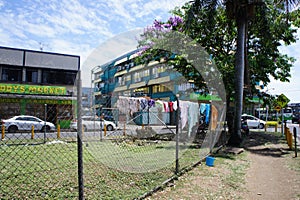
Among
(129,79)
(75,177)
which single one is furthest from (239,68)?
(75,177)

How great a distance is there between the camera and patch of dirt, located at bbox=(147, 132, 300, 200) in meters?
4.68

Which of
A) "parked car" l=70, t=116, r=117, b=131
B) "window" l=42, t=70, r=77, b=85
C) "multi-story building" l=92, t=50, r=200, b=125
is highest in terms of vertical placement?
Answer: "window" l=42, t=70, r=77, b=85

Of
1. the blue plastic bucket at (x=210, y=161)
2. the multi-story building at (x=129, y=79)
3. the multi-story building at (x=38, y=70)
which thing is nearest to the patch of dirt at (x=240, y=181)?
the blue plastic bucket at (x=210, y=161)

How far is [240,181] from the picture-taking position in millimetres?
5688

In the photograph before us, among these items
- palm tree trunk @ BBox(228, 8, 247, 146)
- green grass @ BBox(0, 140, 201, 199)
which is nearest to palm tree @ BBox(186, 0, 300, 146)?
palm tree trunk @ BBox(228, 8, 247, 146)

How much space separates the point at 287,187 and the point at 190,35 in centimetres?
1050

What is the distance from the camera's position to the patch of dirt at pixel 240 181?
468 cm

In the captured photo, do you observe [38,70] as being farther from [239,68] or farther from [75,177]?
[75,177]

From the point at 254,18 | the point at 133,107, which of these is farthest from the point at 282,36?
the point at 133,107

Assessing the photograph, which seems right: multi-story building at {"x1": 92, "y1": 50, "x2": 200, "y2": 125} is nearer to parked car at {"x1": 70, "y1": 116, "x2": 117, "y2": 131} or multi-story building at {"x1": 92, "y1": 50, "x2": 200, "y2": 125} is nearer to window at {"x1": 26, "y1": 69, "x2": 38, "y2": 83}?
parked car at {"x1": 70, "y1": 116, "x2": 117, "y2": 131}

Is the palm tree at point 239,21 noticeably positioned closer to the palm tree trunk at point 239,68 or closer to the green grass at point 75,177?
the palm tree trunk at point 239,68

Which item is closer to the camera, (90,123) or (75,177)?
(75,177)

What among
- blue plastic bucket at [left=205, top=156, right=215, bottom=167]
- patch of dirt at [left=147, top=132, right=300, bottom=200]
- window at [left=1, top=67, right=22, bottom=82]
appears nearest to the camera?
patch of dirt at [left=147, top=132, right=300, bottom=200]

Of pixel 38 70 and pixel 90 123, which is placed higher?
pixel 38 70
